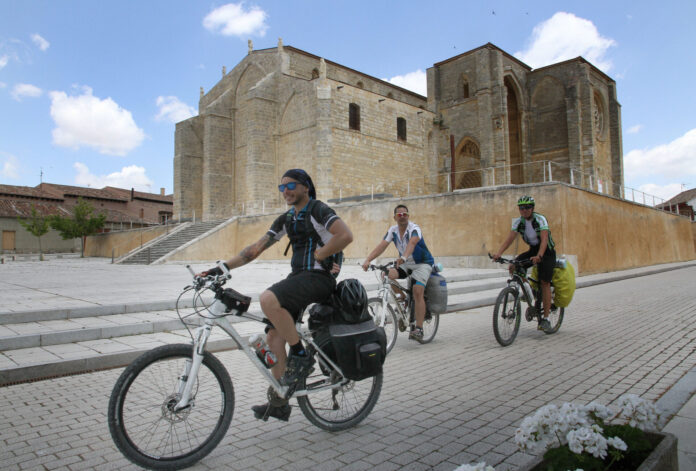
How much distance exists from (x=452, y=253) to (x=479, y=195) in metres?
2.44

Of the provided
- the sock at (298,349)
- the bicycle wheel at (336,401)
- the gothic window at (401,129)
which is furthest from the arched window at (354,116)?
the sock at (298,349)

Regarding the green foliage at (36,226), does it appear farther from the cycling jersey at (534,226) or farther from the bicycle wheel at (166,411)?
the bicycle wheel at (166,411)

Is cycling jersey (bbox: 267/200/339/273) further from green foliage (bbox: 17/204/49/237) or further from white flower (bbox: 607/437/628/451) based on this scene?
green foliage (bbox: 17/204/49/237)

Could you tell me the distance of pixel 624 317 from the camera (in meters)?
7.68

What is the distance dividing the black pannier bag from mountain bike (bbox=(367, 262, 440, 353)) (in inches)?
79.2

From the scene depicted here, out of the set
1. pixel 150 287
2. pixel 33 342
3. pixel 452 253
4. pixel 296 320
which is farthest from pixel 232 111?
pixel 296 320

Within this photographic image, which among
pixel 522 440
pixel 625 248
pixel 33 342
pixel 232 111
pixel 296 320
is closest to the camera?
pixel 522 440

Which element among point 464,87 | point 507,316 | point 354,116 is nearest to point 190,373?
point 507,316

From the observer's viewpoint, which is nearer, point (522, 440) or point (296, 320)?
point (522, 440)

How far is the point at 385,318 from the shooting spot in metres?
5.23

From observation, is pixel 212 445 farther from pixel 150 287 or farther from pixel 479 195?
pixel 479 195

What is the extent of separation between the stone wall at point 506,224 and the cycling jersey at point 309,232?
12.7m

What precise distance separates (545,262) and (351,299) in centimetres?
412

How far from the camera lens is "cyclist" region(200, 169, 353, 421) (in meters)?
2.92
